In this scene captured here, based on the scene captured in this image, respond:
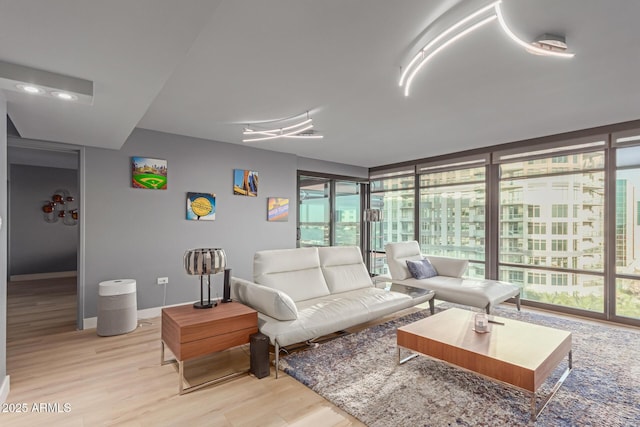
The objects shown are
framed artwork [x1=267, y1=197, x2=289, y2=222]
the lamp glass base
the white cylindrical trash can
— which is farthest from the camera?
framed artwork [x1=267, y1=197, x2=289, y2=222]

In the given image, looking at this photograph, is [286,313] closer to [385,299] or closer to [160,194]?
[385,299]

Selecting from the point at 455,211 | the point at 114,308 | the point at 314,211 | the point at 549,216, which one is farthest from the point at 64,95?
the point at 549,216

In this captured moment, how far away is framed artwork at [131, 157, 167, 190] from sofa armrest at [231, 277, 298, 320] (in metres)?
2.14

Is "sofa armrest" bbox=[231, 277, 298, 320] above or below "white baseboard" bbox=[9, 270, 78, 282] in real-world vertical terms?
above

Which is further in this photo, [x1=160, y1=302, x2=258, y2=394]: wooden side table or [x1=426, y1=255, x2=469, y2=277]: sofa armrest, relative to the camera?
[x1=426, y1=255, x2=469, y2=277]: sofa armrest

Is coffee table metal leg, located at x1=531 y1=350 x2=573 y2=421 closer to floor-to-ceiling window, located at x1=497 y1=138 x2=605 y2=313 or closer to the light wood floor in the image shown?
the light wood floor

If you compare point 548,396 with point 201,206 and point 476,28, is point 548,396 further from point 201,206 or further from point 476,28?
point 201,206

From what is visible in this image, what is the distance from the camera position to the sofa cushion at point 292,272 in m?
3.37

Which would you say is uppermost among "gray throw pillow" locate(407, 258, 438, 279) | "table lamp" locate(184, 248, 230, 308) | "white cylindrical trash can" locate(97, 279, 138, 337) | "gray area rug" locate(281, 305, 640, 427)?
"table lamp" locate(184, 248, 230, 308)

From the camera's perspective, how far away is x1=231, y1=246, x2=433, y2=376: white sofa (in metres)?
2.71

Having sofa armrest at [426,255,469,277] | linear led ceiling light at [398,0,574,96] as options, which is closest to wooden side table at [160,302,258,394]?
linear led ceiling light at [398,0,574,96]

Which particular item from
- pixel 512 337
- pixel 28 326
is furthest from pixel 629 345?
pixel 28 326

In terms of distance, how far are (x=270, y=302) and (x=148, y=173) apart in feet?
8.72

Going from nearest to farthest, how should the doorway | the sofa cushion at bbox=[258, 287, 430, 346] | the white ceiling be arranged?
the white ceiling < the sofa cushion at bbox=[258, 287, 430, 346] < the doorway
